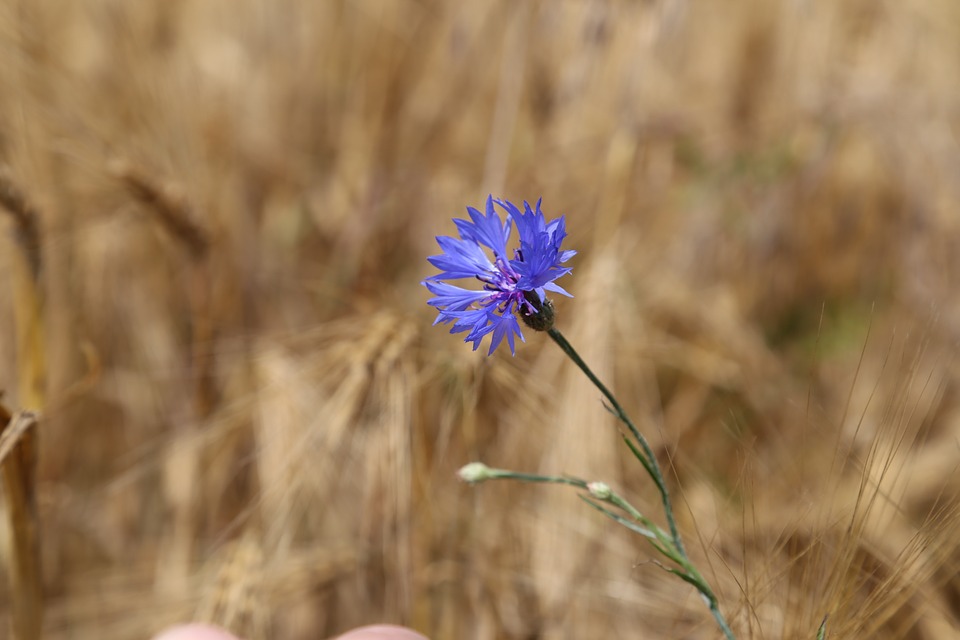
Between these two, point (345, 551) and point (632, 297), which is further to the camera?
point (632, 297)

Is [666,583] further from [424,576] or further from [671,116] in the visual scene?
[671,116]

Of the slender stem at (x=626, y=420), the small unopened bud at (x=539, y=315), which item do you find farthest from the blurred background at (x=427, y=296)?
the small unopened bud at (x=539, y=315)

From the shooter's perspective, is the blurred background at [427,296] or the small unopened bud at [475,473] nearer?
the small unopened bud at [475,473]

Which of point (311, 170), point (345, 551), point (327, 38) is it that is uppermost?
point (327, 38)

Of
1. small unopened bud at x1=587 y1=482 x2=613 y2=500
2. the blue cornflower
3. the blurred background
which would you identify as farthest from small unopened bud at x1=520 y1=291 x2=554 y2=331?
the blurred background

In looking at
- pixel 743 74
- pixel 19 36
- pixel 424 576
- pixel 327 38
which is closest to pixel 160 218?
pixel 19 36

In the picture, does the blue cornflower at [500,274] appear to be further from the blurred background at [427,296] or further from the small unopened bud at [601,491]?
the blurred background at [427,296]

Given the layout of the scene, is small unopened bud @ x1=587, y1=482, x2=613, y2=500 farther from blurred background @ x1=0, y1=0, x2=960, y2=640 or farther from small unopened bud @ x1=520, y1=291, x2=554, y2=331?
blurred background @ x1=0, y1=0, x2=960, y2=640
